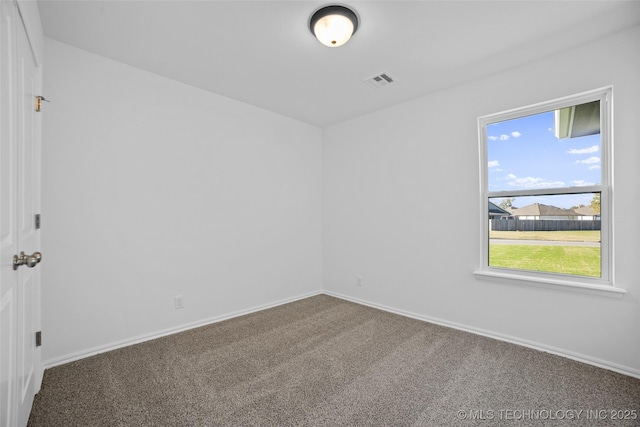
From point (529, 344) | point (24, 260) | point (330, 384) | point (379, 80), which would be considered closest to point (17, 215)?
point (24, 260)

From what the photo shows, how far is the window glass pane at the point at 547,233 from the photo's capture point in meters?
2.47

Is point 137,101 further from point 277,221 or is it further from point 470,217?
point 470,217

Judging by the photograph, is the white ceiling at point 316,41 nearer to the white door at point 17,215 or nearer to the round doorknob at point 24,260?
the white door at point 17,215

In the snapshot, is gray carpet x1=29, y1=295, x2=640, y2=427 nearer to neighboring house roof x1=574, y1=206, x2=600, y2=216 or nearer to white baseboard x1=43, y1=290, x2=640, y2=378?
white baseboard x1=43, y1=290, x2=640, y2=378

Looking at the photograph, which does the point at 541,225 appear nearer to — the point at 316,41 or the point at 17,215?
the point at 316,41

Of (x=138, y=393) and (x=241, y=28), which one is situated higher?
(x=241, y=28)

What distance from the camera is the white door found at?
1228mm

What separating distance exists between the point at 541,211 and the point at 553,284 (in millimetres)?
681

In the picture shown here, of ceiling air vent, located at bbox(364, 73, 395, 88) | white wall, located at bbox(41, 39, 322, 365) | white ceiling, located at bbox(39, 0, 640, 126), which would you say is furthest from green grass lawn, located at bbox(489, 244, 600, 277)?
white wall, located at bbox(41, 39, 322, 365)

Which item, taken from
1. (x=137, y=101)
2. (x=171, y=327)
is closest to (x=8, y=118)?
(x=137, y=101)

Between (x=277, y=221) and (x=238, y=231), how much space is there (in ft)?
1.98

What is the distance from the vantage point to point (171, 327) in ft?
9.75

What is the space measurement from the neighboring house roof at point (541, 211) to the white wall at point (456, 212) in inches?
14.0

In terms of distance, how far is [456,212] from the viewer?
10.3 ft
